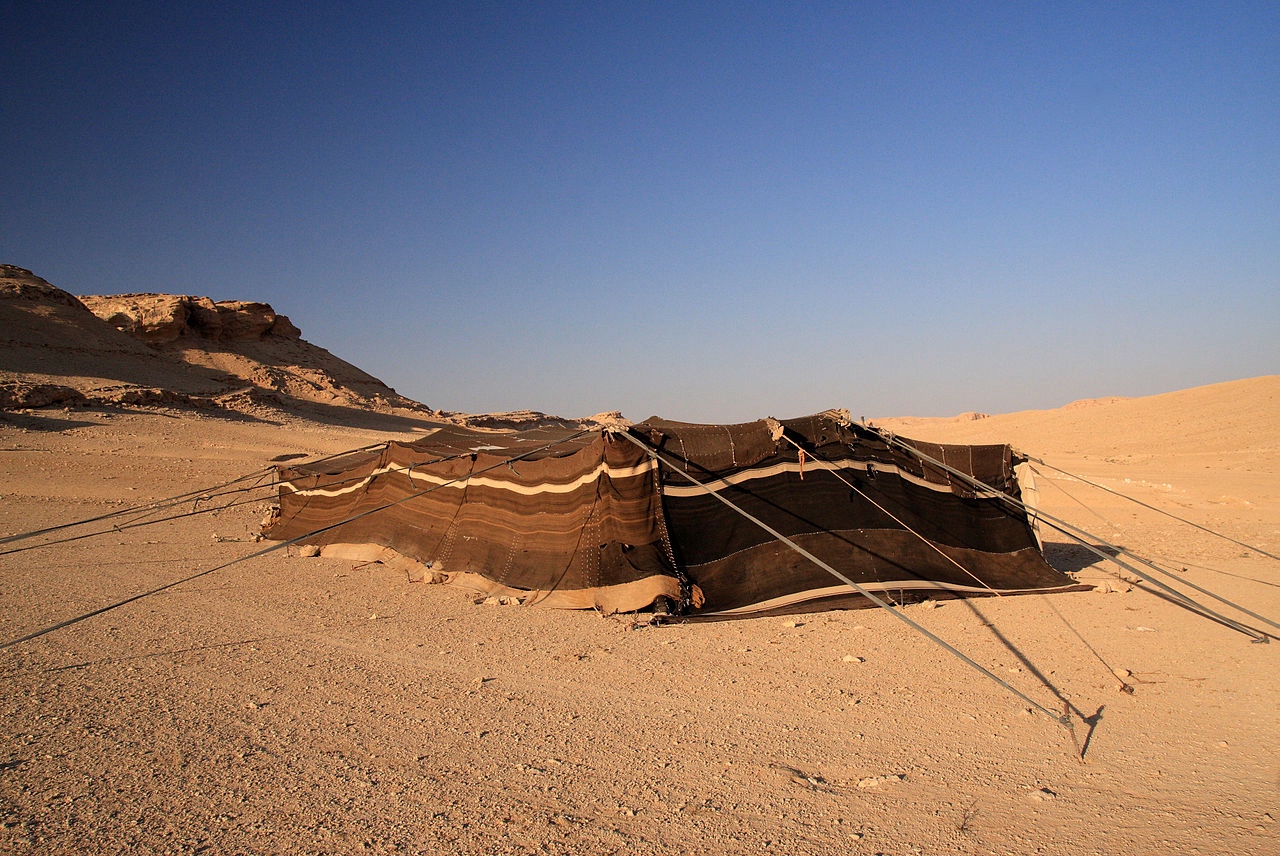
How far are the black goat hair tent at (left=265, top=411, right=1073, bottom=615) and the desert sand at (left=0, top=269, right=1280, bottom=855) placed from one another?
0.39 m

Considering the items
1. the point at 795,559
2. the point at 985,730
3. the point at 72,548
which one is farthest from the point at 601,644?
the point at 72,548

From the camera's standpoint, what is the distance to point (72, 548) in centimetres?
1041

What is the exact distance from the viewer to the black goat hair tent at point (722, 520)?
737 centimetres

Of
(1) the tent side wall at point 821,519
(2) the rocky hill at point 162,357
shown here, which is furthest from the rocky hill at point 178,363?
(1) the tent side wall at point 821,519

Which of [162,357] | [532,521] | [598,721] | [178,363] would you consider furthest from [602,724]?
[162,357]

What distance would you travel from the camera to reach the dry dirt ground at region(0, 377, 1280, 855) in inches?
130

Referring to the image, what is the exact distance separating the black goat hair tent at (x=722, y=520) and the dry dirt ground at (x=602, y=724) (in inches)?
16.2

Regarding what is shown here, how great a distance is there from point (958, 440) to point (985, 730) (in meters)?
31.6

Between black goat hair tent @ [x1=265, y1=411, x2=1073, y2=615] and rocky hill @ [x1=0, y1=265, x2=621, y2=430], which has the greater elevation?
rocky hill @ [x1=0, y1=265, x2=621, y2=430]

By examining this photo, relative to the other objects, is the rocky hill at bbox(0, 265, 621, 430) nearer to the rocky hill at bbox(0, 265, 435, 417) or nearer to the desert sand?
the rocky hill at bbox(0, 265, 435, 417)

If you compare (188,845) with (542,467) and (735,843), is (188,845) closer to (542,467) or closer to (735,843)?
(735,843)

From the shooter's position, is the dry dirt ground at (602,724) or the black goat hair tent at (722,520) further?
the black goat hair tent at (722,520)

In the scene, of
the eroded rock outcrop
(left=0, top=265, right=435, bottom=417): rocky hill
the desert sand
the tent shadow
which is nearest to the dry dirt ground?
the desert sand

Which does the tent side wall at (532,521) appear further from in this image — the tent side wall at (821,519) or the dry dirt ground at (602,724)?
the dry dirt ground at (602,724)
